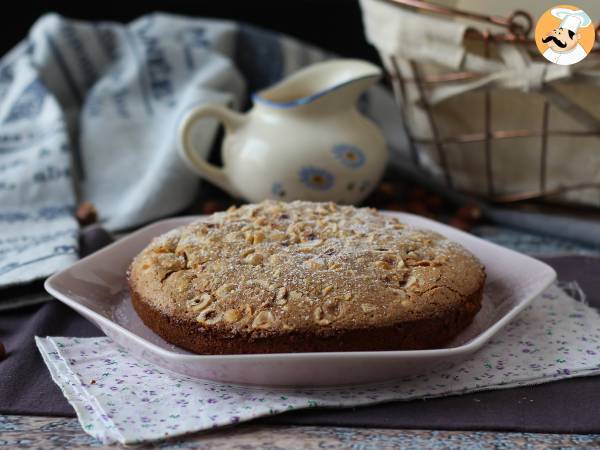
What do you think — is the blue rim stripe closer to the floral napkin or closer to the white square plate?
the white square plate

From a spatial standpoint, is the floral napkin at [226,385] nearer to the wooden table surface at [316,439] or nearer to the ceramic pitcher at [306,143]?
the wooden table surface at [316,439]

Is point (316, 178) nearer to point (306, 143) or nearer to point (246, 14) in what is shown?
point (306, 143)

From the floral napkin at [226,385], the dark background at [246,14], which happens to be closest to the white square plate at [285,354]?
the floral napkin at [226,385]

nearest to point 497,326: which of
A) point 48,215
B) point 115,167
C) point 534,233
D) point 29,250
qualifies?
point 534,233

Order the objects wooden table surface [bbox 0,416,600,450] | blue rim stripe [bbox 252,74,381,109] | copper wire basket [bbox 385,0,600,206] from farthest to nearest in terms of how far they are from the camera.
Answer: blue rim stripe [bbox 252,74,381,109], copper wire basket [bbox 385,0,600,206], wooden table surface [bbox 0,416,600,450]

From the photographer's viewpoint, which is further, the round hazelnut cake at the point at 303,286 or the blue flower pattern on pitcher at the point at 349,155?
the blue flower pattern on pitcher at the point at 349,155

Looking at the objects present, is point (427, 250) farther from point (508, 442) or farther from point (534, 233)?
point (534, 233)

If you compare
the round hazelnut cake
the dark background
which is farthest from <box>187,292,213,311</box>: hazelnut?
the dark background
